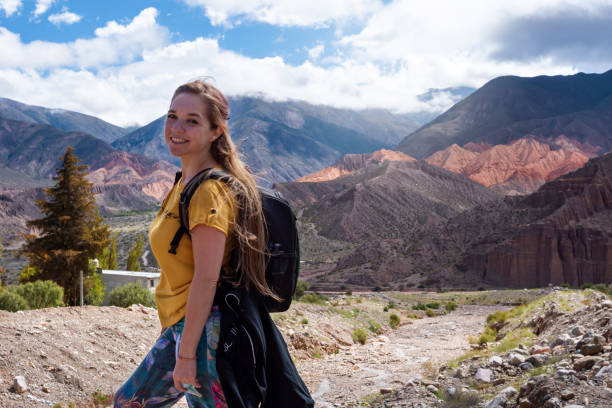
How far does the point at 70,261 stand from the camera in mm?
21219

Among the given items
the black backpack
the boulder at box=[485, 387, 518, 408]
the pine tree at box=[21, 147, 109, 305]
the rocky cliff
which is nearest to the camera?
the black backpack

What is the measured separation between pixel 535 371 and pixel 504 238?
45237mm

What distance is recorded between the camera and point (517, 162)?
401 ft

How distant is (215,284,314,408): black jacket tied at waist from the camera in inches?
83.4

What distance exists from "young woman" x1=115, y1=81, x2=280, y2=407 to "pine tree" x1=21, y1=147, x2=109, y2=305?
2021cm

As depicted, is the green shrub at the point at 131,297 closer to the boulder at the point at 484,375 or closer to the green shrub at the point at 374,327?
the green shrub at the point at 374,327

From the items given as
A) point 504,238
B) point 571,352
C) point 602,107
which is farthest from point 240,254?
point 602,107

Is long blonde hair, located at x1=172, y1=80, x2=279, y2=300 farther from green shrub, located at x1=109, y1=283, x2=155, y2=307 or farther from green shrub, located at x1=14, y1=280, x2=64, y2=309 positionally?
green shrub, located at x1=14, y1=280, x2=64, y2=309

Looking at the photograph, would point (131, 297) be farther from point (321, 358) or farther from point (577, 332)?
point (577, 332)

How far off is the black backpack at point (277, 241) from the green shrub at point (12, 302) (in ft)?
35.6

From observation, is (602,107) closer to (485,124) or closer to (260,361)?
(485,124)

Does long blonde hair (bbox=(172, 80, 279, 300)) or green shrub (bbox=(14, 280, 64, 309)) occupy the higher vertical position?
long blonde hair (bbox=(172, 80, 279, 300))

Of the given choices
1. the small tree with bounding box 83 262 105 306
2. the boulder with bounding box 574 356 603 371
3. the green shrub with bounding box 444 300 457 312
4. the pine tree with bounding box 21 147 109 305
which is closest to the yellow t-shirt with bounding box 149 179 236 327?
the boulder with bounding box 574 356 603 371

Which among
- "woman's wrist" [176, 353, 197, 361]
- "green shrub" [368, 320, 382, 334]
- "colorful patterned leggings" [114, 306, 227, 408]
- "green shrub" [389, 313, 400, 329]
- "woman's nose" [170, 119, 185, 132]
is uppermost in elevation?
"woman's nose" [170, 119, 185, 132]
